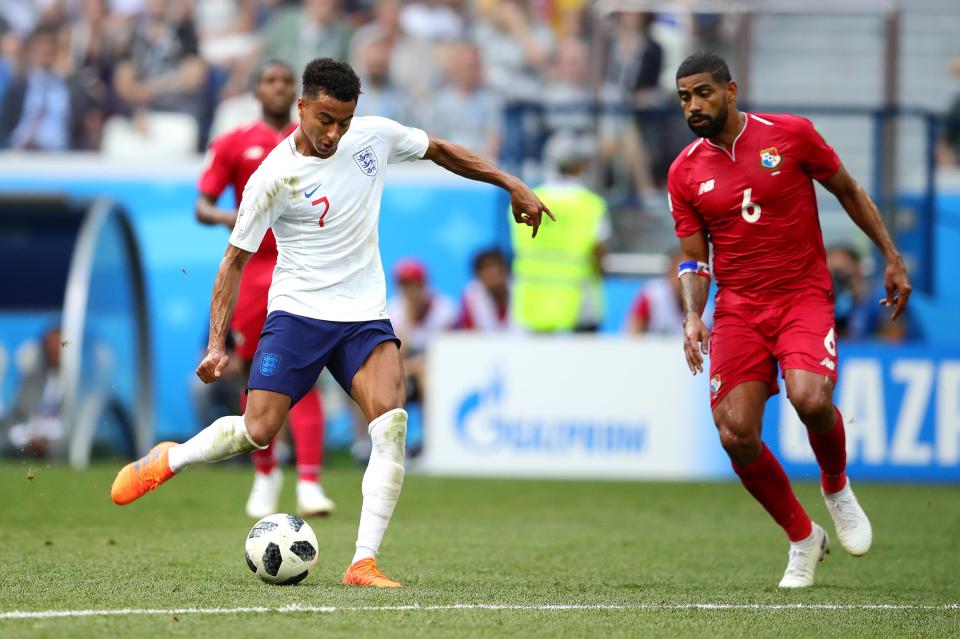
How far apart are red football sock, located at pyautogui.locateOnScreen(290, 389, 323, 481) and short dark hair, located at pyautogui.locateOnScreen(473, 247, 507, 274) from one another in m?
4.91

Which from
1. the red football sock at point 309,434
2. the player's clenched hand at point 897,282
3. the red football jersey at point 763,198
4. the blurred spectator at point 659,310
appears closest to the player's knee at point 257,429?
the red football jersey at point 763,198

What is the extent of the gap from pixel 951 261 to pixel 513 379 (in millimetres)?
5449

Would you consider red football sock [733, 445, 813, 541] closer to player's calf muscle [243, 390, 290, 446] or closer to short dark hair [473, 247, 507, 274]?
player's calf muscle [243, 390, 290, 446]

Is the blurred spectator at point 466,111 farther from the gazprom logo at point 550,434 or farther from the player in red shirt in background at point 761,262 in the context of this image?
the player in red shirt in background at point 761,262

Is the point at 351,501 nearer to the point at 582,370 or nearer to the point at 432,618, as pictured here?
the point at 582,370

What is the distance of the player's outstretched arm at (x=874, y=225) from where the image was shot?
7.33 meters

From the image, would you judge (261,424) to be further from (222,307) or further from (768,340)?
(768,340)

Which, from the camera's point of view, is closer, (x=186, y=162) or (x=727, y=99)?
(x=727, y=99)

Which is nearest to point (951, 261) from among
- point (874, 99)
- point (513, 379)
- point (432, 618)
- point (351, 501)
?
point (874, 99)

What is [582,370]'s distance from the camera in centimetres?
1361

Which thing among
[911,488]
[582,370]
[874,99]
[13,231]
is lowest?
Answer: [911,488]

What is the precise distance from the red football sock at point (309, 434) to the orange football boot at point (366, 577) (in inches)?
127

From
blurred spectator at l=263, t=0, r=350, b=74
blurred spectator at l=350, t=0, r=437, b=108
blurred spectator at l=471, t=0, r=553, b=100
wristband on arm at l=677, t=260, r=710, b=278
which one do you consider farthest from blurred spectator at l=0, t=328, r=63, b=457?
wristband on arm at l=677, t=260, r=710, b=278

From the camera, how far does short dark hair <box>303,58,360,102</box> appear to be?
256 inches
